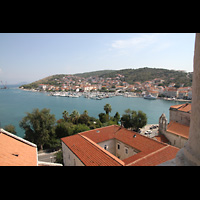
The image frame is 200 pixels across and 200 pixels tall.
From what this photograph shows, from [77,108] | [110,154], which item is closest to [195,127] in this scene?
[110,154]

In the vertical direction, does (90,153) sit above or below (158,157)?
above

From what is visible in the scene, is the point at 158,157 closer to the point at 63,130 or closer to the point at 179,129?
the point at 179,129

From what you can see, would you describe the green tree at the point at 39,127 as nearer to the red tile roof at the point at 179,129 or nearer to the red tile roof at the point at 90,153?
the red tile roof at the point at 90,153

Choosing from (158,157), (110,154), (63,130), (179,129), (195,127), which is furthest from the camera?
(63,130)

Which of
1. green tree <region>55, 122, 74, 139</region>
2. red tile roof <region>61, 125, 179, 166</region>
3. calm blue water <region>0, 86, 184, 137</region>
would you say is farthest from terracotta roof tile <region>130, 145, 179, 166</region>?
calm blue water <region>0, 86, 184, 137</region>
